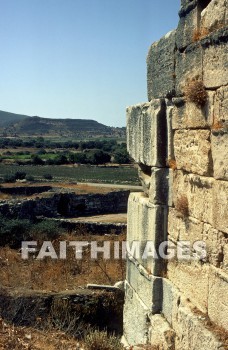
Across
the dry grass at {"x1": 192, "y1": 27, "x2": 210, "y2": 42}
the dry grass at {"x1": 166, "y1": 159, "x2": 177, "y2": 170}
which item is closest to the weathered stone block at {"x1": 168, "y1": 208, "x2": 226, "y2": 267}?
the dry grass at {"x1": 166, "y1": 159, "x2": 177, "y2": 170}

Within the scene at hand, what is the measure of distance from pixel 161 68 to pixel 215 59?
45.8 inches

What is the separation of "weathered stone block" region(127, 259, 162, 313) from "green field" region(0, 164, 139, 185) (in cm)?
3122

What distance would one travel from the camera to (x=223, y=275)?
3600 millimetres

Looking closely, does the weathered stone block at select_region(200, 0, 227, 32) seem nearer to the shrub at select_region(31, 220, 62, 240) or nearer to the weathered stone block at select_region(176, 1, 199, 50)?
the weathered stone block at select_region(176, 1, 199, 50)

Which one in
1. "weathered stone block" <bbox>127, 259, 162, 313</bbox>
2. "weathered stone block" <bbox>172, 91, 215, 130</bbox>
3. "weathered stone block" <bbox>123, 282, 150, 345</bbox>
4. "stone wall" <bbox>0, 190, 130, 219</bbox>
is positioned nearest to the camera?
"weathered stone block" <bbox>172, 91, 215, 130</bbox>

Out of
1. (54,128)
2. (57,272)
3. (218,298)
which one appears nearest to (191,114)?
(218,298)

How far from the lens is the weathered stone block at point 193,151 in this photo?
3.91 meters

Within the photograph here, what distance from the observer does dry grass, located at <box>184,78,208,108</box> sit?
12.9ft

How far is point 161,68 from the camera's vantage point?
4.83 meters

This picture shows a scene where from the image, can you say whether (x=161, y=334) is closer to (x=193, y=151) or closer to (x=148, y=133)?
(x=193, y=151)

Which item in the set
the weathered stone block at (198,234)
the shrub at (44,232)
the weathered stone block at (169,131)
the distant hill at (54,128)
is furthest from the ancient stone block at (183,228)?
the distant hill at (54,128)

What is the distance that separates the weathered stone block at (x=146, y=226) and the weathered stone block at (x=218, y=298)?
1016 millimetres

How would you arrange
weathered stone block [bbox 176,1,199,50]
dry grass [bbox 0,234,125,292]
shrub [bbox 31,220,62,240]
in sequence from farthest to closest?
1. shrub [bbox 31,220,62,240]
2. dry grass [bbox 0,234,125,292]
3. weathered stone block [bbox 176,1,199,50]

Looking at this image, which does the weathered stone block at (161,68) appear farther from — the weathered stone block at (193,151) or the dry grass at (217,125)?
the dry grass at (217,125)
